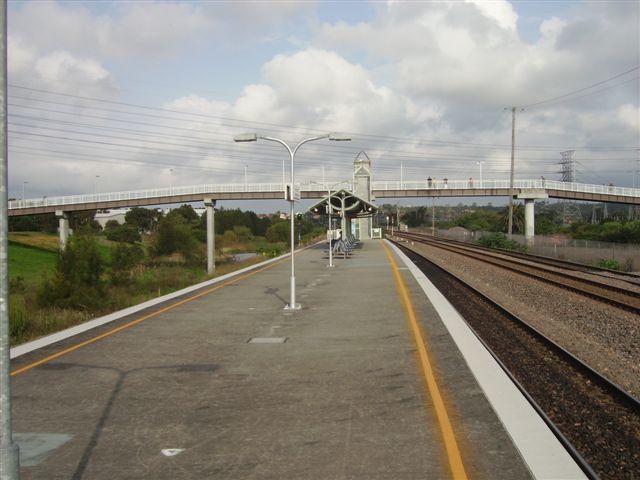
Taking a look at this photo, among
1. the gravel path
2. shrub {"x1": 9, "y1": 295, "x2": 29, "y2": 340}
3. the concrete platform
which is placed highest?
the concrete platform

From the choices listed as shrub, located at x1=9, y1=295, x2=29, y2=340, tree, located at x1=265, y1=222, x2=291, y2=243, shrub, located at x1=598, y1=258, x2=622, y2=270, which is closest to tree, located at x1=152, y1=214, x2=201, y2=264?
tree, located at x1=265, y1=222, x2=291, y2=243

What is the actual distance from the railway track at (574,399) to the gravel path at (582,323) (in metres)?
0.57

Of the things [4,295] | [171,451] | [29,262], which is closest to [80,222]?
[29,262]

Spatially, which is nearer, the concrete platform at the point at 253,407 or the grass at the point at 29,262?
the concrete platform at the point at 253,407

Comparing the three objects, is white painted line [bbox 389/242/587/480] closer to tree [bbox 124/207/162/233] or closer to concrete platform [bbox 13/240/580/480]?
concrete platform [bbox 13/240/580/480]

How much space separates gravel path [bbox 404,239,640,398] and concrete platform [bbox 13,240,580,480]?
2702 mm

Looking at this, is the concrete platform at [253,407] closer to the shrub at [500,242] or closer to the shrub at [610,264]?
the shrub at [610,264]

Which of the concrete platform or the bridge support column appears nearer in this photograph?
the concrete platform

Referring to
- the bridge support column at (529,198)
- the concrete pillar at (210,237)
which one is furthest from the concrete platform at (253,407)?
the bridge support column at (529,198)

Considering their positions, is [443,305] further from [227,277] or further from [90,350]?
[227,277]

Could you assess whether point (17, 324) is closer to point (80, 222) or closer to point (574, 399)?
point (574, 399)

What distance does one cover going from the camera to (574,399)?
25.3 ft

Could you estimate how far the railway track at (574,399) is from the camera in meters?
5.68

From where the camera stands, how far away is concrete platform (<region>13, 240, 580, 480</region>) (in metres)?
5.08
